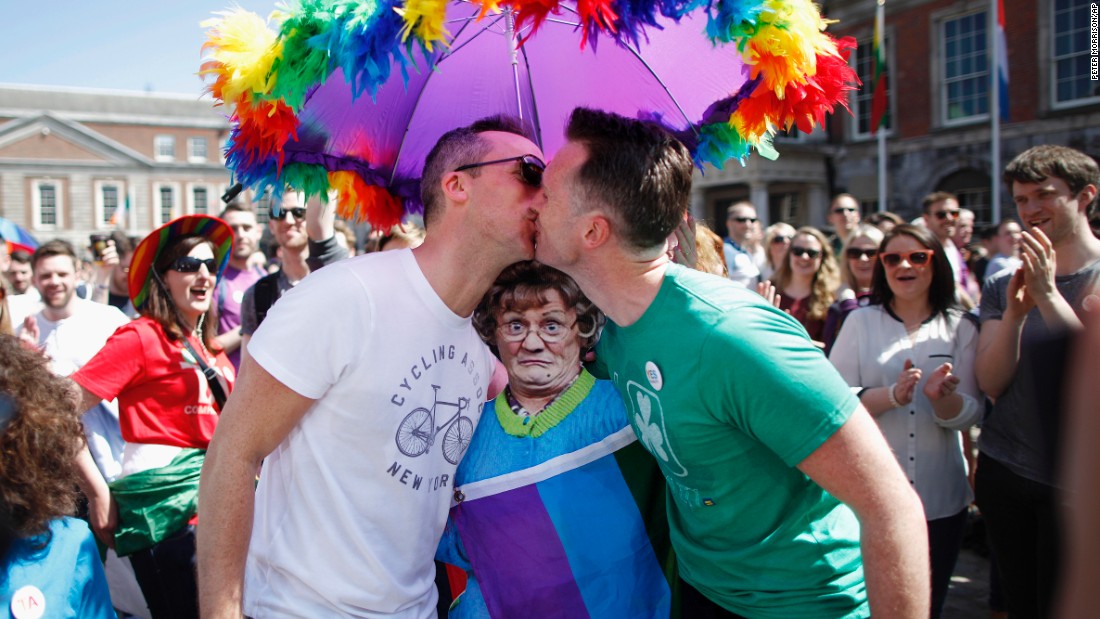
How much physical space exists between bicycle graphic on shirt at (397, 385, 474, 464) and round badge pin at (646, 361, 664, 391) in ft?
1.70

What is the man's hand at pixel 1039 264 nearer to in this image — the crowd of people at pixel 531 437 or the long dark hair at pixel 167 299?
the crowd of people at pixel 531 437

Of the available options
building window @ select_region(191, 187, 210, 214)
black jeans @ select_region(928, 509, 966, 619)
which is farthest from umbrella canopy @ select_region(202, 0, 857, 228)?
building window @ select_region(191, 187, 210, 214)

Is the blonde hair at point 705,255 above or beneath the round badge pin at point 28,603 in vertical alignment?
above

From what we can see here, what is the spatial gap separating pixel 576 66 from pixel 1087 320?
1825mm

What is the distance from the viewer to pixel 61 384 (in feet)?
7.07

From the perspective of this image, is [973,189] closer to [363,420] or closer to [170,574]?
[170,574]

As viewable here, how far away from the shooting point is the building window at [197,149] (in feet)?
173

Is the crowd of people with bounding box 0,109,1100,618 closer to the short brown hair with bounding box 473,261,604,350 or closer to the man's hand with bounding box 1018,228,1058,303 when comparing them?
the short brown hair with bounding box 473,261,604,350

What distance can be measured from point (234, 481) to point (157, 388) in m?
1.81

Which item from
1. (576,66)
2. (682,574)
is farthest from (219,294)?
(682,574)

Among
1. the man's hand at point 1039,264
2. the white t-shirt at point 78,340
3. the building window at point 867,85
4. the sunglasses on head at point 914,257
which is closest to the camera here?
the man's hand at point 1039,264

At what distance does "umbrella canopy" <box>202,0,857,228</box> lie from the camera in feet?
5.64

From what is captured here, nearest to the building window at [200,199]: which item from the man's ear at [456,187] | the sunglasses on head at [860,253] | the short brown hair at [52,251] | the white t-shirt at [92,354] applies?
the short brown hair at [52,251]

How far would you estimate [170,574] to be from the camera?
3.16 meters
